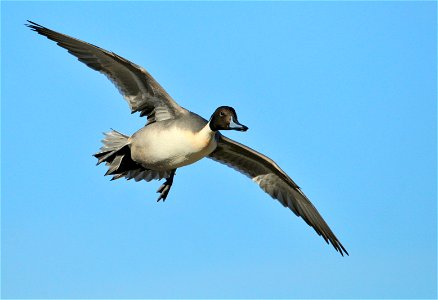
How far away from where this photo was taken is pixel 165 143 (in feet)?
43.8

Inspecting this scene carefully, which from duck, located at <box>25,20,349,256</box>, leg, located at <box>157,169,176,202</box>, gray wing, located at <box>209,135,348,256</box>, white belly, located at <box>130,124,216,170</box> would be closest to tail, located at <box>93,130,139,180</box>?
duck, located at <box>25,20,349,256</box>

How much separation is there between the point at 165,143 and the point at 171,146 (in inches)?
5.0

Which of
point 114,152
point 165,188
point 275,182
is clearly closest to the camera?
point 114,152

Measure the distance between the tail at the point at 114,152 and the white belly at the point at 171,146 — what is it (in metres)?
0.44

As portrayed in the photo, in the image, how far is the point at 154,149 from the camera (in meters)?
13.5

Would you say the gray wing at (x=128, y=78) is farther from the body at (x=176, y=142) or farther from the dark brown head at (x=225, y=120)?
the dark brown head at (x=225, y=120)

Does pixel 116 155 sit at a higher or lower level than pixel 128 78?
lower

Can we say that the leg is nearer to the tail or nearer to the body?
the tail

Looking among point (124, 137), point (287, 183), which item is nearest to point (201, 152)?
point (124, 137)

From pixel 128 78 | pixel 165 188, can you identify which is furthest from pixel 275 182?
pixel 128 78

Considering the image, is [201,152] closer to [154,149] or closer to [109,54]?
[154,149]

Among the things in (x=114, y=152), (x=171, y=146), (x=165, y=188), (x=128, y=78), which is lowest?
(x=171, y=146)

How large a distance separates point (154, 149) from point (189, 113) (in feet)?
2.58

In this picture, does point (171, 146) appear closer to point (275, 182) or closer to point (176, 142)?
point (176, 142)
